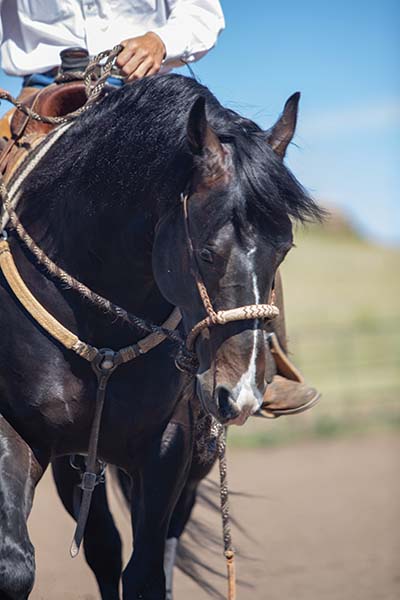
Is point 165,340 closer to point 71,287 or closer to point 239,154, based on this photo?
point 71,287

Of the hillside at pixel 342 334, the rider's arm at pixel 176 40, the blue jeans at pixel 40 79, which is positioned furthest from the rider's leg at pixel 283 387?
the blue jeans at pixel 40 79

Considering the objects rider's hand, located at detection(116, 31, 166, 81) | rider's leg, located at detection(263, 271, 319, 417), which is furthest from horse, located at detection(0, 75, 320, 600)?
rider's leg, located at detection(263, 271, 319, 417)

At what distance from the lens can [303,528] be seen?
27.1 ft

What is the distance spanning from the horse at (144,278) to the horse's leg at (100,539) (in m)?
0.79

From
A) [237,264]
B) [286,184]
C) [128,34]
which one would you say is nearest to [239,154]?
[286,184]

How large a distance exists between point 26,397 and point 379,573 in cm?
372

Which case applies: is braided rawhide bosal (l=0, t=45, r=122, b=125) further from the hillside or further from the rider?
the hillside

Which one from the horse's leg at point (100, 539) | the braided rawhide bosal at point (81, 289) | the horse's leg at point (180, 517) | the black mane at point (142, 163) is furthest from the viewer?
the horse's leg at point (180, 517)

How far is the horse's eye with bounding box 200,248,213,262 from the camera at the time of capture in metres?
3.02

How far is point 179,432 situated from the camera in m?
3.74

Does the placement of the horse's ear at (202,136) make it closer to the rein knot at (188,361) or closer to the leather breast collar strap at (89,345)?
the rein knot at (188,361)

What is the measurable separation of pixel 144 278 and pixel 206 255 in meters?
0.60

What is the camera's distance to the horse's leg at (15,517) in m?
3.27

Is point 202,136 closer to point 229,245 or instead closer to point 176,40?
point 229,245
